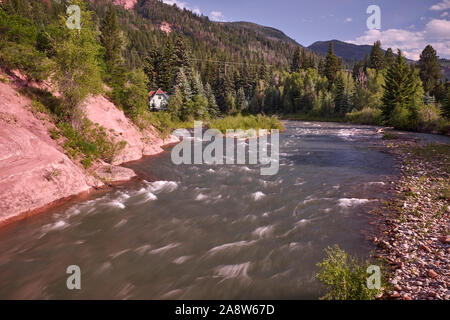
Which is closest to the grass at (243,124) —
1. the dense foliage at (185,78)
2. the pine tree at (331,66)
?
the dense foliage at (185,78)

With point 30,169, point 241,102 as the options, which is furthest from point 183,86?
point 30,169

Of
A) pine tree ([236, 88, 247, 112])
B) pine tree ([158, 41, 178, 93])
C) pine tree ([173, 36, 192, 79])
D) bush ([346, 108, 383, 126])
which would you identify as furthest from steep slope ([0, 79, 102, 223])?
pine tree ([236, 88, 247, 112])

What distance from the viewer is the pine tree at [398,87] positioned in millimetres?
40656

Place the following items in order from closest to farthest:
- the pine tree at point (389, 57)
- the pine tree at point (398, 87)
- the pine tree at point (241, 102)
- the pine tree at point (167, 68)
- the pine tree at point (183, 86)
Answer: the pine tree at point (398, 87) → the pine tree at point (183, 86) → the pine tree at point (167, 68) → the pine tree at point (241, 102) → the pine tree at point (389, 57)

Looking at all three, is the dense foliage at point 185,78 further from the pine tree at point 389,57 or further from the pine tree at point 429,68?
the pine tree at point 389,57

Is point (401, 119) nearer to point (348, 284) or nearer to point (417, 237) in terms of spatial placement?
point (417, 237)

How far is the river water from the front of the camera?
4801mm

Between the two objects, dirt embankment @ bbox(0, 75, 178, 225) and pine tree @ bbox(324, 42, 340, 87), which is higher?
pine tree @ bbox(324, 42, 340, 87)

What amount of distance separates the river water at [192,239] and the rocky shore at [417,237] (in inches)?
24.0

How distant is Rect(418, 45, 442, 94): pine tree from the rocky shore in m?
83.4

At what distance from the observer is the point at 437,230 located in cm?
600

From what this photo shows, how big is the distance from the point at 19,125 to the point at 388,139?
3017cm

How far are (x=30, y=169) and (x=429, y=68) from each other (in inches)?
3909
